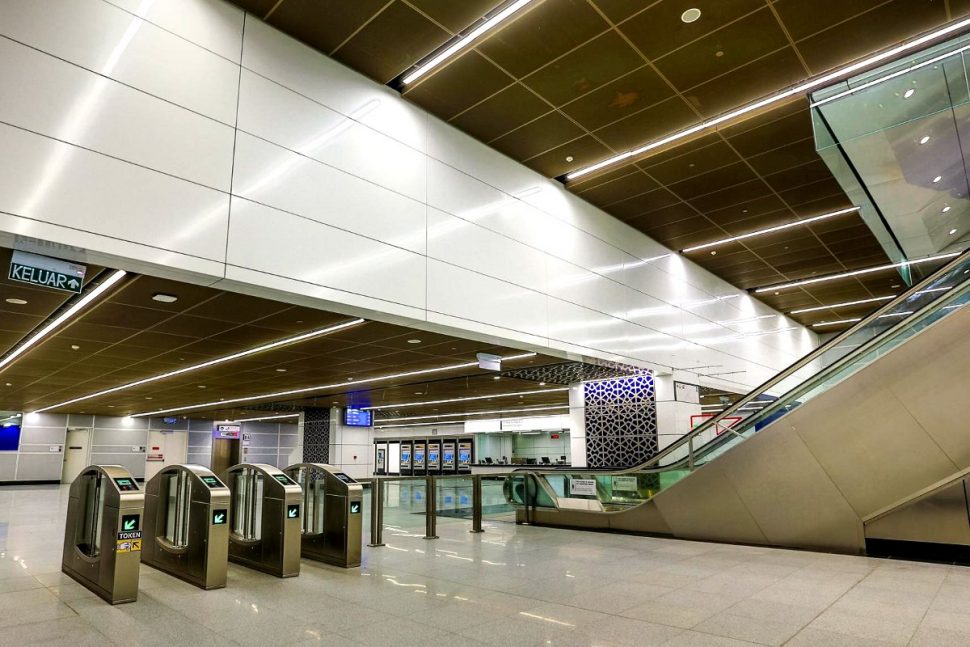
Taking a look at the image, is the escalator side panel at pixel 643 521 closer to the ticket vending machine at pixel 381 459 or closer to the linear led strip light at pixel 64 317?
the linear led strip light at pixel 64 317

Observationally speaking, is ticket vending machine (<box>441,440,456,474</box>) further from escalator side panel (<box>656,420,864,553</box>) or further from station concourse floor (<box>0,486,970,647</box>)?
escalator side panel (<box>656,420,864,553</box>)

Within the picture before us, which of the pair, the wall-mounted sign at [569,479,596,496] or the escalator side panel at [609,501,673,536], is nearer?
the escalator side panel at [609,501,673,536]

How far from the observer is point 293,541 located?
691 cm

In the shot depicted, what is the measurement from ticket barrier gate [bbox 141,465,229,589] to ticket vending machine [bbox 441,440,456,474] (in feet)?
77.5

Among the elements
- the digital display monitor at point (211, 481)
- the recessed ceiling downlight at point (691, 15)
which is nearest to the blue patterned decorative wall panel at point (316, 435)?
the digital display monitor at point (211, 481)

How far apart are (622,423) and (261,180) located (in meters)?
9.55

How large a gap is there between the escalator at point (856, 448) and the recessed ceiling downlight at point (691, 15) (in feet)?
12.7

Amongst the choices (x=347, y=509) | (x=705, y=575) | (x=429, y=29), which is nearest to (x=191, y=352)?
(x=347, y=509)

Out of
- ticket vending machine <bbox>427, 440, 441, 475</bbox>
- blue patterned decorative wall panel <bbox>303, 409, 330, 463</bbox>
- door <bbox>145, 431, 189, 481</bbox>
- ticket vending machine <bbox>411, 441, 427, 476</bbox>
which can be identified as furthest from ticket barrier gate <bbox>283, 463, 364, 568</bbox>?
ticket vending machine <bbox>411, 441, 427, 476</bbox>

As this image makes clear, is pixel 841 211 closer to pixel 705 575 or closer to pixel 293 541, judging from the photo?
pixel 705 575

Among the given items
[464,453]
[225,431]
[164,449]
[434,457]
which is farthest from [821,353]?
[164,449]

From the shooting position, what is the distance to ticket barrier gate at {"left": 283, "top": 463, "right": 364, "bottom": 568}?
7387mm

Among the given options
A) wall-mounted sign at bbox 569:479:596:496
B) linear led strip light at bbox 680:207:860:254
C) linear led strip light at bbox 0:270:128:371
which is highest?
linear led strip light at bbox 680:207:860:254

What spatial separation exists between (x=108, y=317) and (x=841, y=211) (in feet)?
43.1
